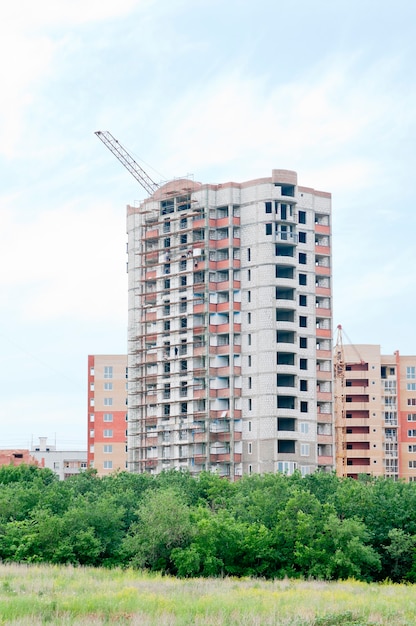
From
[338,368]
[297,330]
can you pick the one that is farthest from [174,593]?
[338,368]

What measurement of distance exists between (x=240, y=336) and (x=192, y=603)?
287ft

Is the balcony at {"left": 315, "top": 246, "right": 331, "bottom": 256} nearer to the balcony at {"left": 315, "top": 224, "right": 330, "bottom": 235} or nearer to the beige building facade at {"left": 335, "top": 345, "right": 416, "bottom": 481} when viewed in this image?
the balcony at {"left": 315, "top": 224, "right": 330, "bottom": 235}

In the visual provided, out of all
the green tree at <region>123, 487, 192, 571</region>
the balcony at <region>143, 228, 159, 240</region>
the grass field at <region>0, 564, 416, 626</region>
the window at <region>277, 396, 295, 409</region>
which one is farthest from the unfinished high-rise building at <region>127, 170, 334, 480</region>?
the grass field at <region>0, 564, 416, 626</region>

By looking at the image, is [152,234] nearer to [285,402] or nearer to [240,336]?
[240,336]

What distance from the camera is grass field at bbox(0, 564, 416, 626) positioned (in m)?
48.1

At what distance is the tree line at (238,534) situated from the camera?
257 feet

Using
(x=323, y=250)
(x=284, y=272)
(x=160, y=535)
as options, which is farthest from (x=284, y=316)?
(x=160, y=535)

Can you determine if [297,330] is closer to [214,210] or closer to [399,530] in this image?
Result: [214,210]

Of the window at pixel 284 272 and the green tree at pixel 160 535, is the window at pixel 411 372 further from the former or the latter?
the green tree at pixel 160 535

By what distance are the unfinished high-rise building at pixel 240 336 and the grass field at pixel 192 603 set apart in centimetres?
6825

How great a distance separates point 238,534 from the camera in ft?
262

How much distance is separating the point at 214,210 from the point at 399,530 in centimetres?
6730

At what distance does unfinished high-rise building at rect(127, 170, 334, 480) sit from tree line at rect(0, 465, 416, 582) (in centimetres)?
4268

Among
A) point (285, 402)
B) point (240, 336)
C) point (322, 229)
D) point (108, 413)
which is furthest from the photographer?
point (108, 413)
